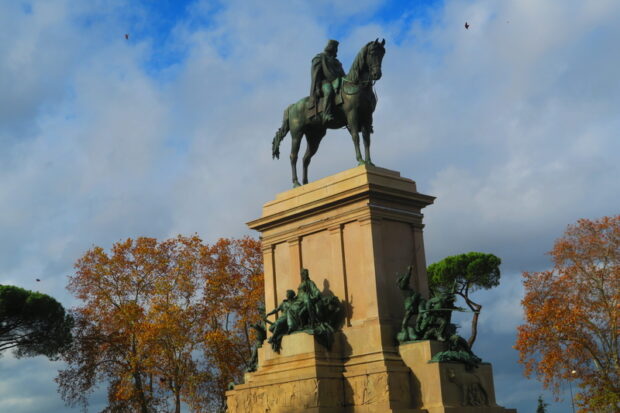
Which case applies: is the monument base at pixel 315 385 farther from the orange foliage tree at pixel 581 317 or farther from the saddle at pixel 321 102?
the orange foliage tree at pixel 581 317

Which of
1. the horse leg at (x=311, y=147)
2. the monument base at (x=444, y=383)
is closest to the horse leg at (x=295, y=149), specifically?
the horse leg at (x=311, y=147)

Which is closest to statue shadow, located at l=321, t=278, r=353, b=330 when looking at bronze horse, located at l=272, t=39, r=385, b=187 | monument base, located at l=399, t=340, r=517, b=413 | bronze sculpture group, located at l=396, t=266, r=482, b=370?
bronze sculpture group, located at l=396, t=266, r=482, b=370

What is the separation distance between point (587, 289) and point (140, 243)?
21756 millimetres

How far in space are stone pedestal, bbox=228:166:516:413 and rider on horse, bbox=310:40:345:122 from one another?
238cm

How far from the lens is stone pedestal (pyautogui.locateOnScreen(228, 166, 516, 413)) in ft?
66.7

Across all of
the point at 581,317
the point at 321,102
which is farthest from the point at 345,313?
the point at 581,317

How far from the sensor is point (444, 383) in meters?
19.7

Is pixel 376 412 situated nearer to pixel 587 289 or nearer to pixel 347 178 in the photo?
pixel 347 178

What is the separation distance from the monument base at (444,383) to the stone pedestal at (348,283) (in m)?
0.27

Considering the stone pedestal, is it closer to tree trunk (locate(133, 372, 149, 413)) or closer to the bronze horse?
the bronze horse

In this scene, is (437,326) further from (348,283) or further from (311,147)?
(311,147)

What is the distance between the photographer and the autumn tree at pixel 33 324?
44.0m

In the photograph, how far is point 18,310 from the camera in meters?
44.2

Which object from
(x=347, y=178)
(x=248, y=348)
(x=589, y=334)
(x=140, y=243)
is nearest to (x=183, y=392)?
(x=248, y=348)
